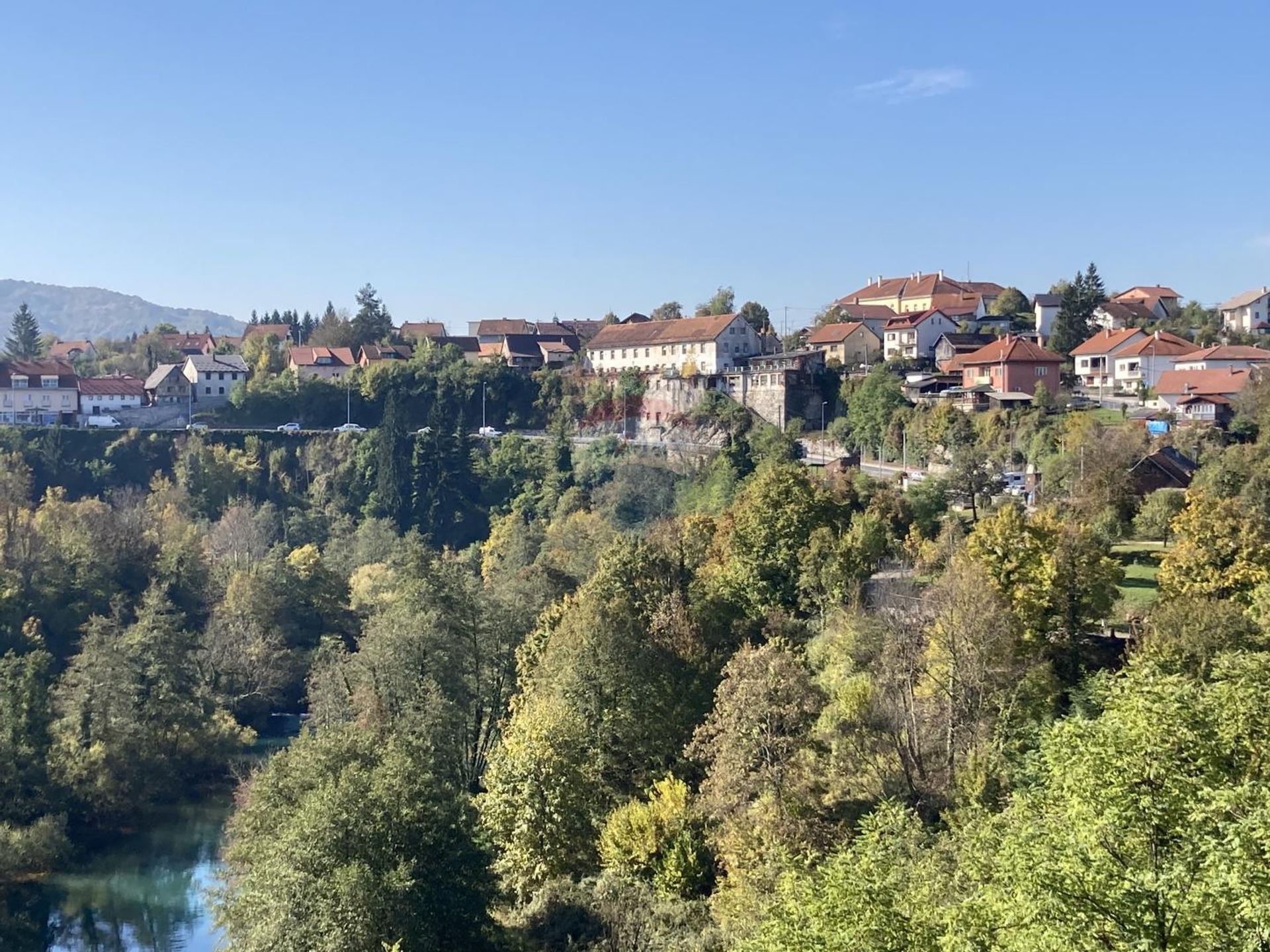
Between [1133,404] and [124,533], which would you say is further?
[124,533]

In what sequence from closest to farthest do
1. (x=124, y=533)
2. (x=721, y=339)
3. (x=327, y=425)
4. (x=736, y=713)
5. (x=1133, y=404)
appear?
(x=736, y=713) → (x=1133, y=404) → (x=124, y=533) → (x=721, y=339) → (x=327, y=425)

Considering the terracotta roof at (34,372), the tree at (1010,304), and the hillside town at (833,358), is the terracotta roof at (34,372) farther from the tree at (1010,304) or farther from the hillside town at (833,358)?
the tree at (1010,304)

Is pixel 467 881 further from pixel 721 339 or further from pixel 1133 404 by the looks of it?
pixel 721 339

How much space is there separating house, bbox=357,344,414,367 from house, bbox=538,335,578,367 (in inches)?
346

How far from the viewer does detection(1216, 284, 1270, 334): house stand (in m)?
70.2

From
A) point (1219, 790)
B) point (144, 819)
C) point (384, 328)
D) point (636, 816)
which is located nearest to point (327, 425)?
point (384, 328)

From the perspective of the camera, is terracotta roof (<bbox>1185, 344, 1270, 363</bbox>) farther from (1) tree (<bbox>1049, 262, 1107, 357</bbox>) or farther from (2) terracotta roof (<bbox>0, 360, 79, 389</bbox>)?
(2) terracotta roof (<bbox>0, 360, 79, 389</bbox>)

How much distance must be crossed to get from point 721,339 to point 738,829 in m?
50.9

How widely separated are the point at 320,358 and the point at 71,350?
36085 mm

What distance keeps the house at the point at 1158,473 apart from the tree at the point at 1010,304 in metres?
35.4

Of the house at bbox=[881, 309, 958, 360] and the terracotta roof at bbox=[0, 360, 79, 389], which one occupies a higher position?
the house at bbox=[881, 309, 958, 360]

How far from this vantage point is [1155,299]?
78.4m

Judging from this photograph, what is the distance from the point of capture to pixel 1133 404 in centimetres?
5216

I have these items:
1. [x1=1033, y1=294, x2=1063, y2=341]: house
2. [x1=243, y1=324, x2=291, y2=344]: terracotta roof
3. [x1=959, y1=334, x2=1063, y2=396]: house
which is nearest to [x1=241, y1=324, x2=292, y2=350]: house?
[x1=243, y1=324, x2=291, y2=344]: terracotta roof
